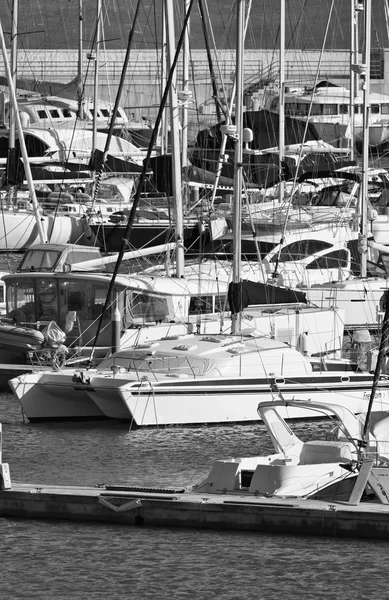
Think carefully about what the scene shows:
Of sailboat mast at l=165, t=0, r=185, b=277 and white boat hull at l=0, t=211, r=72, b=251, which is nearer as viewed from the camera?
sailboat mast at l=165, t=0, r=185, b=277

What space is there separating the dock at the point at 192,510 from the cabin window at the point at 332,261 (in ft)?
62.4

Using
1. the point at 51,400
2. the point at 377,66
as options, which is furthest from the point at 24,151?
the point at 377,66

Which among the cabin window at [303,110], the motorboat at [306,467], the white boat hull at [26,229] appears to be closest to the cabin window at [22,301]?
the motorboat at [306,467]

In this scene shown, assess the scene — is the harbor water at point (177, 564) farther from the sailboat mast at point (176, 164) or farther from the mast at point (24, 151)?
the mast at point (24, 151)

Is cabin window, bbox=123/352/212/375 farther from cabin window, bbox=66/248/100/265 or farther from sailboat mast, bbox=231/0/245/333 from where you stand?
cabin window, bbox=66/248/100/265

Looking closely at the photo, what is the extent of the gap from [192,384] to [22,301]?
6316 millimetres

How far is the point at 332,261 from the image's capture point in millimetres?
37844

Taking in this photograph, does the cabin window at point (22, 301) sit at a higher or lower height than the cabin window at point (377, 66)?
lower

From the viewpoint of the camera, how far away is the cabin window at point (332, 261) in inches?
1485

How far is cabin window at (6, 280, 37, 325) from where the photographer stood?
29.9 meters

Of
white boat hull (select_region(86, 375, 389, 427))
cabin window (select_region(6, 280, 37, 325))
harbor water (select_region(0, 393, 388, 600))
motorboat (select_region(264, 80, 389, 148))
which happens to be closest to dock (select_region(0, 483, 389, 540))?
harbor water (select_region(0, 393, 388, 600))

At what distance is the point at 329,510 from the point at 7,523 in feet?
13.2

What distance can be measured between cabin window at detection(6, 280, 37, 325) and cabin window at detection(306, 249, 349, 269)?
32.2 ft

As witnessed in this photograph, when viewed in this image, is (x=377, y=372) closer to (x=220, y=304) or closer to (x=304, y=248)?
(x=220, y=304)
